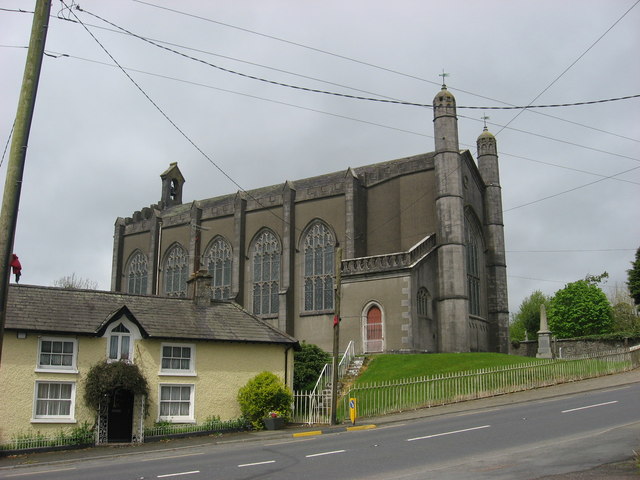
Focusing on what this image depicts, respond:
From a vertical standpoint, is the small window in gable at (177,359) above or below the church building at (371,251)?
below

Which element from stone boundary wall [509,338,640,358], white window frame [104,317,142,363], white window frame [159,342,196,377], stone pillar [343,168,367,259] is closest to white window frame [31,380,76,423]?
white window frame [104,317,142,363]

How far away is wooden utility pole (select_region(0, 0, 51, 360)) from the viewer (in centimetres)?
1027

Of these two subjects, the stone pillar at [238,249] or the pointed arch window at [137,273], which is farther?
the pointed arch window at [137,273]

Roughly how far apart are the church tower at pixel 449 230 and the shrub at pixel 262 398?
49.1 ft

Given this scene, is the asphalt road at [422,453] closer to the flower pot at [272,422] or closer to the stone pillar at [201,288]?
the flower pot at [272,422]

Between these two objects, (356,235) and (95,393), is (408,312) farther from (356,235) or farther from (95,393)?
(95,393)

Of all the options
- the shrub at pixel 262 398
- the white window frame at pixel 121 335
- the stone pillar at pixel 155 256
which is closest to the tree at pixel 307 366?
the shrub at pixel 262 398

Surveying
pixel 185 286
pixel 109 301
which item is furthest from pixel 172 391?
pixel 185 286

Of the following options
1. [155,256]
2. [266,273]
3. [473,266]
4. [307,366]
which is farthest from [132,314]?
[155,256]

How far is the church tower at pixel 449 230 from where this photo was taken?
35.9 metres

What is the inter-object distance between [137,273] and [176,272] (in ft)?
17.0

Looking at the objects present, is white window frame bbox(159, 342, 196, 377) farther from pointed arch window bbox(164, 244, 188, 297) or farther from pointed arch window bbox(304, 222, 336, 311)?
pointed arch window bbox(164, 244, 188, 297)

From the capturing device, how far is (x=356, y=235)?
4050cm

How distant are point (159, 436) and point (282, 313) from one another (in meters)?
21.1
